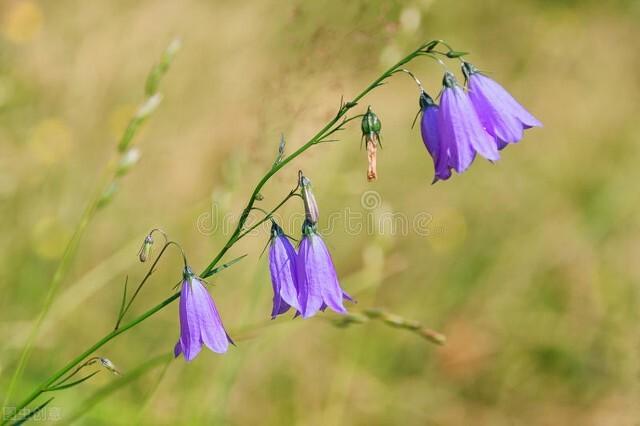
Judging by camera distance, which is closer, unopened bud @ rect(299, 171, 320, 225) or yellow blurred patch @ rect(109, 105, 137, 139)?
unopened bud @ rect(299, 171, 320, 225)

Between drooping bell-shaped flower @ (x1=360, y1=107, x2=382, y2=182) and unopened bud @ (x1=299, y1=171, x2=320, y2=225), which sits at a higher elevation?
drooping bell-shaped flower @ (x1=360, y1=107, x2=382, y2=182)

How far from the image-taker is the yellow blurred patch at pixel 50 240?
434 centimetres

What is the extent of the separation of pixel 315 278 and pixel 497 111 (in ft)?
2.49

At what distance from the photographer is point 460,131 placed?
222 centimetres

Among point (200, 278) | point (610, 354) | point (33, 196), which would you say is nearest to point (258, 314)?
point (33, 196)

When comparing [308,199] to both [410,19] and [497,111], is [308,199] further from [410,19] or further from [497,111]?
[410,19]

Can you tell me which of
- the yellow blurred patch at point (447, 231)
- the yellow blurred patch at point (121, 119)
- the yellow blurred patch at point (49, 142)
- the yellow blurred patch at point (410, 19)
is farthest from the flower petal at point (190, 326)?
the yellow blurred patch at point (447, 231)

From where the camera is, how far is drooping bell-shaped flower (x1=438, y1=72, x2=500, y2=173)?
220 centimetres

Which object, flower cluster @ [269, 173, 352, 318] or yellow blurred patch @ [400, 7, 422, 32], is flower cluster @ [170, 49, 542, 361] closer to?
flower cluster @ [269, 173, 352, 318]

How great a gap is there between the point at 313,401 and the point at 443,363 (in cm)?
92

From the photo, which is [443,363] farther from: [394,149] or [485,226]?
[394,149]

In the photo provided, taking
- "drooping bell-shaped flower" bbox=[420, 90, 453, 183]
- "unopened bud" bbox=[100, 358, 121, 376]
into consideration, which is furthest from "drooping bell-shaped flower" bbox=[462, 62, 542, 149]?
"unopened bud" bbox=[100, 358, 121, 376]

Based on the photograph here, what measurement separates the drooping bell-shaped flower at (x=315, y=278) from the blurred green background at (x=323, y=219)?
58 centimetres

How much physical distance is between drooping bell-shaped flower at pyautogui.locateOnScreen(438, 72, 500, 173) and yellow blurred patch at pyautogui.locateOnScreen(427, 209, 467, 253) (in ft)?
11.6
